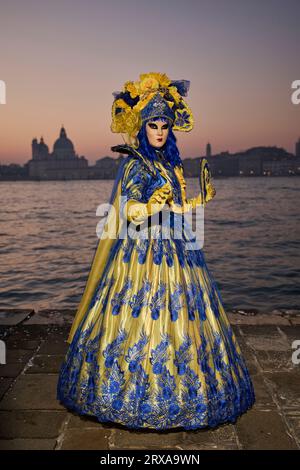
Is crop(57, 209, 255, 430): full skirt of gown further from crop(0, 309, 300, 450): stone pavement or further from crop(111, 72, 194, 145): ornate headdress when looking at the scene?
crop(111, 72, 194, 145): ornate headdress

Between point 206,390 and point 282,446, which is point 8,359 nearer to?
point 206,390

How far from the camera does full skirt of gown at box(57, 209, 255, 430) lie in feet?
9.27

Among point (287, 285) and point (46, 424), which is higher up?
point (46, 424)

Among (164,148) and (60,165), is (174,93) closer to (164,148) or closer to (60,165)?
(164,148)

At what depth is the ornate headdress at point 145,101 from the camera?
10.2 ft

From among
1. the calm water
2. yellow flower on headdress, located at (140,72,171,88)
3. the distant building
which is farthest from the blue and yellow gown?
the distant building

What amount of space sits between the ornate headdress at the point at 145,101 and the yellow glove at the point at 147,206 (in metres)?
0.58

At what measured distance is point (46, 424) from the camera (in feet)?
10.2

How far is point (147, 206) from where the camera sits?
282 cm

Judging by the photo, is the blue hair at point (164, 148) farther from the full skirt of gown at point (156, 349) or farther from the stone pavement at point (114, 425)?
the stone pavement at point (114, 425)

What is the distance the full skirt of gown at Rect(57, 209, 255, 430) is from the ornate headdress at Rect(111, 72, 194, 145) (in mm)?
744

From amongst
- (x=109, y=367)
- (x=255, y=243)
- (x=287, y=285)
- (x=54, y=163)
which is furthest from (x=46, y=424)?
(x=54, y=163)

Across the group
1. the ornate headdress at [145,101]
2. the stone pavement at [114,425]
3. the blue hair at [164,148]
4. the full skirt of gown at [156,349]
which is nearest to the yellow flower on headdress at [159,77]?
the ornate headdress at [145,101]
